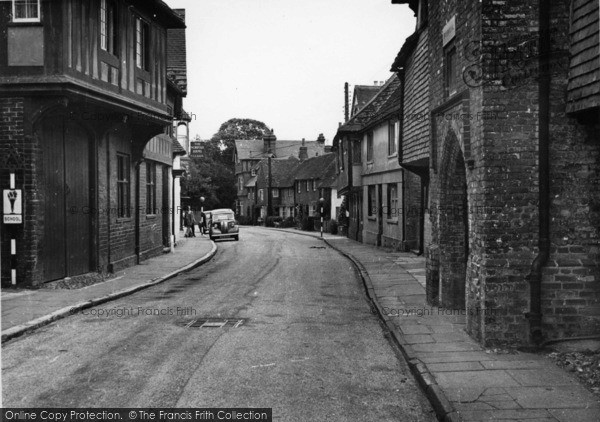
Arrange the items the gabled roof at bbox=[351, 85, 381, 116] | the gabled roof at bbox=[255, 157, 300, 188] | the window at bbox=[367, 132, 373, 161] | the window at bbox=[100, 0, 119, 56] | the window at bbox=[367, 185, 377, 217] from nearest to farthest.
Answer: the window at bbox=[100, 0, 119, 56] < the window at bbox=[367, 132, 373, 161] < the window at bbox=[367, 185, 377, 217] < the gabled roof at bbox=[351, 85, 381, 116] < the gabled roof at bbox=[255, 157, 300, 188]

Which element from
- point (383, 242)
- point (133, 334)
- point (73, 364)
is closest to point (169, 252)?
point (383, 242)

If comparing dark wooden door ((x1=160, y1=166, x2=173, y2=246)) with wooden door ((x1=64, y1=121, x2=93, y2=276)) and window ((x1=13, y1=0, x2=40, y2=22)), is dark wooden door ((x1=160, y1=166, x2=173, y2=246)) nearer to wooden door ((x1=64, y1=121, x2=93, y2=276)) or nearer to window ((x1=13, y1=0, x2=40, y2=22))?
wooden door ((x1=64, y1=121, x2=93, y2=276))

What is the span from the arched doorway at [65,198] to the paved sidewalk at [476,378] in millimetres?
7682

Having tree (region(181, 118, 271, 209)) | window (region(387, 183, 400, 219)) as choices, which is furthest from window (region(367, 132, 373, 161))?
tree (region(181, 118, 271, 209))

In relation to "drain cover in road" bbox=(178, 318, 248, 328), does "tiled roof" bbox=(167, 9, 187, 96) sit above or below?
above

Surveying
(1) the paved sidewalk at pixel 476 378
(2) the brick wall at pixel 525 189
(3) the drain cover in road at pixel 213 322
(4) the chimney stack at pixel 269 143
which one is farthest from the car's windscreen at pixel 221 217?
(4) the chimney stack at pixel 269 143

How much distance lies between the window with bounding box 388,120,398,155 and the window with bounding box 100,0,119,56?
1309 cm

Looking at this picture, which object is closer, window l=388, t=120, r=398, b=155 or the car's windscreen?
window l=388, t=120, r=398, b=155

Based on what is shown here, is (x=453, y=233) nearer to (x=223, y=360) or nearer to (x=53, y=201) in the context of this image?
(x=223, y=360)

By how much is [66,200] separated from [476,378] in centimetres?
1079

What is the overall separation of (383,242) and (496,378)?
21776 mm

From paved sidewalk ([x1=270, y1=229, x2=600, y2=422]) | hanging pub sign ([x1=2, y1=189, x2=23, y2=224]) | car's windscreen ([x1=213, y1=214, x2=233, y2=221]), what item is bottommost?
paved sidewalk ([x1=270, y1=229, x2=600, y2=422])

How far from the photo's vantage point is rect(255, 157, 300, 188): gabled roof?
70375 mm

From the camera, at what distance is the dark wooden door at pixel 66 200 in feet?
43.8
